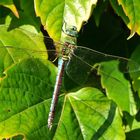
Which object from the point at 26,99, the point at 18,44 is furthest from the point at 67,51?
the point at 26,99

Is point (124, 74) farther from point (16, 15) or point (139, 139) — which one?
point (16, 15)

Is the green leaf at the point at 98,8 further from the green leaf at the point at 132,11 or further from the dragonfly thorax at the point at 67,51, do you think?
the green leaf at the point at 132,11

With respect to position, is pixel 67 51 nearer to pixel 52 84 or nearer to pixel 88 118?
pixel 52 84

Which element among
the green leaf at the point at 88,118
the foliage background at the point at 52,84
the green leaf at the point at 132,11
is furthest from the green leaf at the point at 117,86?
the green leaf at the point at 132,11

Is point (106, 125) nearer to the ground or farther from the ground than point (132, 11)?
nearer to the ground

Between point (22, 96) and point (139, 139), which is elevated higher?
point (22, 96)

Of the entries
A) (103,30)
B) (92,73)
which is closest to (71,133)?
(92,73)
